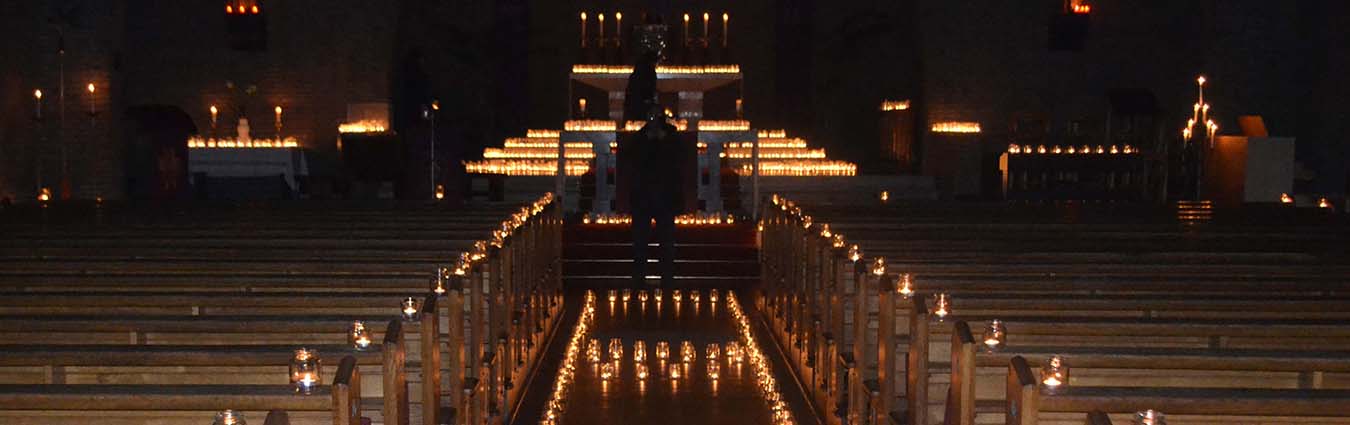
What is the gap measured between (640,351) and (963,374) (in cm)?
460

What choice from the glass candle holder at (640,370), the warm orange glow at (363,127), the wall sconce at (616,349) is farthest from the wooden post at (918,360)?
the warm orange glow at (363,127)

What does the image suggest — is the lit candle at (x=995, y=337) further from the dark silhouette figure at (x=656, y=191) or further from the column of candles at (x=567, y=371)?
the dark silhouette figure at (x=656, y=191)

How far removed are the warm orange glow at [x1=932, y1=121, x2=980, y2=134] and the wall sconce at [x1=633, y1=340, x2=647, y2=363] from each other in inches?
418

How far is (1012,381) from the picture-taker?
10.7ft

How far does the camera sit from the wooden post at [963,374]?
385 centimetres

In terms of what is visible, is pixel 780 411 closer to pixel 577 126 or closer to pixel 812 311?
pixel 812 311

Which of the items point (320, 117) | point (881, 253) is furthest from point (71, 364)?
point (320, 117)

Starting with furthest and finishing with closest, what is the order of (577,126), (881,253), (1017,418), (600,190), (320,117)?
(320,117) < (577,126) < (600,190) < (881,253) < (1017,418)

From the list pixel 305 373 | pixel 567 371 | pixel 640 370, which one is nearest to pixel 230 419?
pixel 305 373

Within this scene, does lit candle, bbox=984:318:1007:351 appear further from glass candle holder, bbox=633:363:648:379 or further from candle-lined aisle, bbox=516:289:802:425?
glass candle holder, bbox=633:363:648:379

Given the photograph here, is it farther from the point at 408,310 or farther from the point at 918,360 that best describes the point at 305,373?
the point at 918,360

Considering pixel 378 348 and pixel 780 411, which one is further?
pixel 780 411

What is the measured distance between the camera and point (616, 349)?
8406 mm

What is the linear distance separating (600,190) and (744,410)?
7125 millimetres
